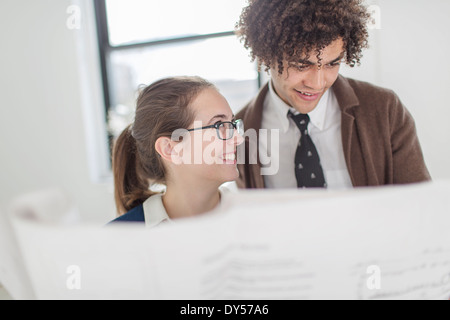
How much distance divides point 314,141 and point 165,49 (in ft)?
5.46

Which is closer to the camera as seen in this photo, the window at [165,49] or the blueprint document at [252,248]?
the blueprint document at [252,248]

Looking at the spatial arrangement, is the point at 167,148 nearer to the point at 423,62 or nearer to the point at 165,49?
the point at 423,62

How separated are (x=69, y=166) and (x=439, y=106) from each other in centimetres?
188

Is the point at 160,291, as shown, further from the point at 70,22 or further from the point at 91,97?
the point at 91,97

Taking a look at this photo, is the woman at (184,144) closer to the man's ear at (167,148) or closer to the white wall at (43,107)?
the man's ear at (167,148)

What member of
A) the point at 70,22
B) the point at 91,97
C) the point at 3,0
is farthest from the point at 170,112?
the point at 91,97

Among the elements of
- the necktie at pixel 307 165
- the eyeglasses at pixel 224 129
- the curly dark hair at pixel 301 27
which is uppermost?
the curly dark hair at pixel 301 27

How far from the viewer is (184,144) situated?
3.06 ft

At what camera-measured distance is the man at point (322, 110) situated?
0.93 metres

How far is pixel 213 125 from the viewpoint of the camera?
0.92m

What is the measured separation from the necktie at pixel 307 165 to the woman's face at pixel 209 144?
0.23 meters

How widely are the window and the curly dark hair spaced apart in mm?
845

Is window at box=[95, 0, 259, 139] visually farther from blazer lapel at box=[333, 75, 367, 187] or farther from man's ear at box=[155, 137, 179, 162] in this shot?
man's ear at box=[155, 137, 179, 162]

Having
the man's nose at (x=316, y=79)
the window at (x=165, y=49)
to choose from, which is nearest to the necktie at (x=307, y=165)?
the man's nose at (x=316, y=79)
